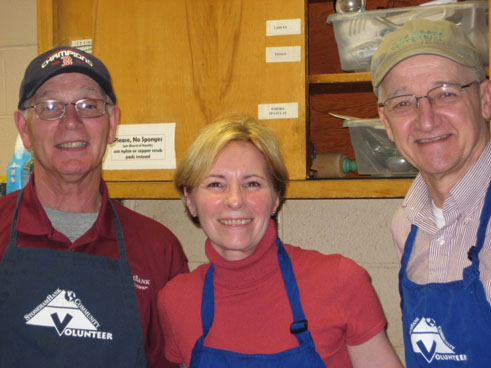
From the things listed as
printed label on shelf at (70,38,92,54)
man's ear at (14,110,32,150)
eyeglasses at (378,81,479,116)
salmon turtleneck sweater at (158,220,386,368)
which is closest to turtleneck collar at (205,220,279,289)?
salmon turtleneck sweater at (158,220,386,368)

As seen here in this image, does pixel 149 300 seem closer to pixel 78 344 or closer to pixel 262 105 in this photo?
pixel 78 344

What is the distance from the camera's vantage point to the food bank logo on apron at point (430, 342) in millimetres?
1119

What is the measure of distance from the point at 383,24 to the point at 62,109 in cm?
91

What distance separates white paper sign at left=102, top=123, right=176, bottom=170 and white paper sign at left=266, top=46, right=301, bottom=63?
35 centimetres

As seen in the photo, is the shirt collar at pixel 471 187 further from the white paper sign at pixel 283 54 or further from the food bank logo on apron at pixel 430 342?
the white paper sign at pixel 283 54

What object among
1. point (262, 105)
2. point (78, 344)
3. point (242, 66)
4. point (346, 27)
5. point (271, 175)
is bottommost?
point (78, 344)

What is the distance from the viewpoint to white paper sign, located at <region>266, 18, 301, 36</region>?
1.54 meters

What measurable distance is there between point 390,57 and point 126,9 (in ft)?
2.78

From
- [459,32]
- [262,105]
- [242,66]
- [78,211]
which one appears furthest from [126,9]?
[459,32]

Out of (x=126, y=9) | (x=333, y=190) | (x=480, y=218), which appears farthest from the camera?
(x=126, y=9)

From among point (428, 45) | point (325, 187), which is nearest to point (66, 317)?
point (325, 187)

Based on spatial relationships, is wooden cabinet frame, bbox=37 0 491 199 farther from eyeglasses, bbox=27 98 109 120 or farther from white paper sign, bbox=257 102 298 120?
eyeglasses, bbox=27 98 109 120

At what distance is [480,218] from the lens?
44.4 inches

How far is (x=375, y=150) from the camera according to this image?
5.38 ft
